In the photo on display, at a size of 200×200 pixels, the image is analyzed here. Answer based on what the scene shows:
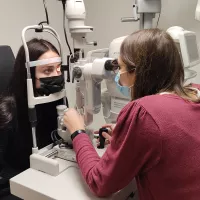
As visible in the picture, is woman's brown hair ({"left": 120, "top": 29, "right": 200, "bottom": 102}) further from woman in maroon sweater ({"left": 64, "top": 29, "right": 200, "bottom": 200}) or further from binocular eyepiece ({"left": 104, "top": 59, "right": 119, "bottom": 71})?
binocular eyepiece ({"left": 104, "top": 59, "right": 119, "bottom": 71})

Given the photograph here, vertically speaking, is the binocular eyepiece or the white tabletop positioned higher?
the binocular eyepiece

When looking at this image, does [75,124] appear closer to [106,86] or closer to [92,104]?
[92,104]

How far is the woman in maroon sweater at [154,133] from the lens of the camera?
82 centimetres

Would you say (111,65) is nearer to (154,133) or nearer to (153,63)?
Answer: (153,63)

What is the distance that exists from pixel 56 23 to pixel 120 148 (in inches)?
87.8

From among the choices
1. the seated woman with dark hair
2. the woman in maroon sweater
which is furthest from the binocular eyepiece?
the seated woman with dark hair

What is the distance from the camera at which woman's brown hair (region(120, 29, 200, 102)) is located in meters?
0.91

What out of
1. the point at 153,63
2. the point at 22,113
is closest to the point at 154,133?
the point at 153,63

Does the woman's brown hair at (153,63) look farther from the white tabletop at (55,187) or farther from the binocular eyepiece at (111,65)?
the white tabletop at (55,187)

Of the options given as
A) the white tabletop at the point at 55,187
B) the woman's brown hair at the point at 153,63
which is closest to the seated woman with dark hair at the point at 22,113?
the white tabletop at the point at 55,187

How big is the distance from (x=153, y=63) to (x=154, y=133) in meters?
0.24

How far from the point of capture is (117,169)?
863 millimetres

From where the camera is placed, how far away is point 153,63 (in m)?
0.90

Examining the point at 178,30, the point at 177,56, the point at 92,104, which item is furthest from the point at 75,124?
the point at 178,30
